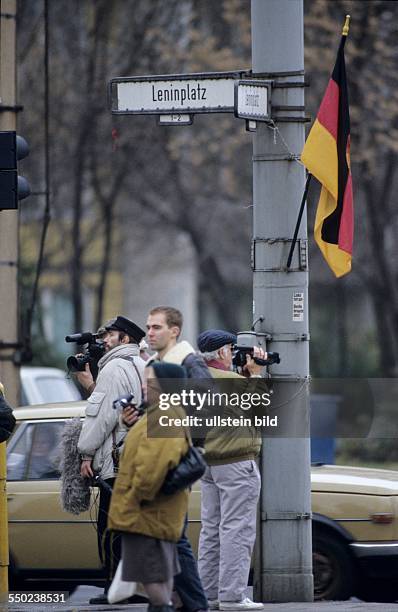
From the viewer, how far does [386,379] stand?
2867cm

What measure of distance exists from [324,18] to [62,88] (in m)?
A: 5.66

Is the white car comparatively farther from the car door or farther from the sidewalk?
the sidewalk

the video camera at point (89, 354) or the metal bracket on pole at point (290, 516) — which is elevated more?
the video camera at point (89, 354)

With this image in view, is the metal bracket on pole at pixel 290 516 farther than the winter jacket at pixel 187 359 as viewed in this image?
Yes

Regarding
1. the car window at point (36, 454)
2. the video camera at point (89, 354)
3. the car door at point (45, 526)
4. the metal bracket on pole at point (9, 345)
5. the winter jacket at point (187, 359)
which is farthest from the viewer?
the metal bracket on pole at point (9, 345)

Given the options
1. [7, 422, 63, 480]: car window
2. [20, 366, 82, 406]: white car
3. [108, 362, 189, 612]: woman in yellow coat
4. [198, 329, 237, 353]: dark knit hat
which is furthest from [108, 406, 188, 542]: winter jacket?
[20, 366, 82, 406]: white car

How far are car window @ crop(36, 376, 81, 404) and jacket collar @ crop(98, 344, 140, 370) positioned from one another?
27.7 feet

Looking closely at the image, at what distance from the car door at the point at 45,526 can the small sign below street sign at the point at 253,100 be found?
9.83 feet

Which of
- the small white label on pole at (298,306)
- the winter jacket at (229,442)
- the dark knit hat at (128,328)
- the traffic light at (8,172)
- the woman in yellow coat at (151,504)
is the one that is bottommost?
the woman in yellow coat at (151,504)

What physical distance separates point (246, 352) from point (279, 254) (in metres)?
0.81

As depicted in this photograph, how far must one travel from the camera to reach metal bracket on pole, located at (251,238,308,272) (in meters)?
9.12

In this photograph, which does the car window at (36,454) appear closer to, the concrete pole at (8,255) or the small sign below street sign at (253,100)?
the concrete pole at (8,255)

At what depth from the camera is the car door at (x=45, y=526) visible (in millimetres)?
10062

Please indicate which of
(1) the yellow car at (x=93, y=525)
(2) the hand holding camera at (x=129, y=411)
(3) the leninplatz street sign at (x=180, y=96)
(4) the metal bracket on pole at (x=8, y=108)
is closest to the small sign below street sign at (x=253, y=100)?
(3) the leninplatz street sign at (x=180, y=96)
